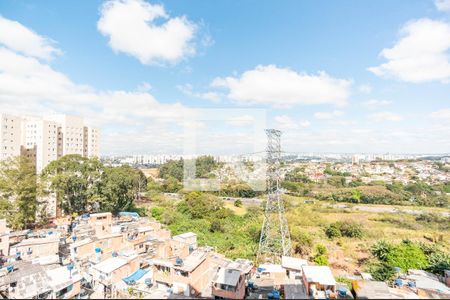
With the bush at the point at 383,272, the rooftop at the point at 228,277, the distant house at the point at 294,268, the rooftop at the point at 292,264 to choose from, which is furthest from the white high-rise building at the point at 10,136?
the bush at the point at 383,272

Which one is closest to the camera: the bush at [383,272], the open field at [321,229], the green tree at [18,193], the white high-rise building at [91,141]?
the bush at [383,272]

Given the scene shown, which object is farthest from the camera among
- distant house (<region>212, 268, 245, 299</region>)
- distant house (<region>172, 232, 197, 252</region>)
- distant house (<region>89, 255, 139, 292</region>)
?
distant house (<region>172, 232, 197, 252</region>)

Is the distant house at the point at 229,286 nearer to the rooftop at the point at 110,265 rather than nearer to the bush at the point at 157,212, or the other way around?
the rooftop at the point at 110,265

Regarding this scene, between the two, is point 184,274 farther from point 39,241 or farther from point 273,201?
point 39,241

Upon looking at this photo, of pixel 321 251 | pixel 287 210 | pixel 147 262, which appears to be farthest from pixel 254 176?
pixel 147 262

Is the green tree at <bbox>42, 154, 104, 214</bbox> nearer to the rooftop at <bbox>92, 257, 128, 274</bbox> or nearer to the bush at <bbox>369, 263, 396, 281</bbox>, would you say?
the rooftop at <bbox>92, 257, 128, 274</bbox>

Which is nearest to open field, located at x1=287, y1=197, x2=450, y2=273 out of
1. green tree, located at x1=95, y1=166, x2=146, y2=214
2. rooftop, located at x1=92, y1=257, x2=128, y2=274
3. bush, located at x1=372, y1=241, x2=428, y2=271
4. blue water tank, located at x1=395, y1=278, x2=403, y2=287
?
bush, located at x1=372, y1=241, x2=428, y2=271
